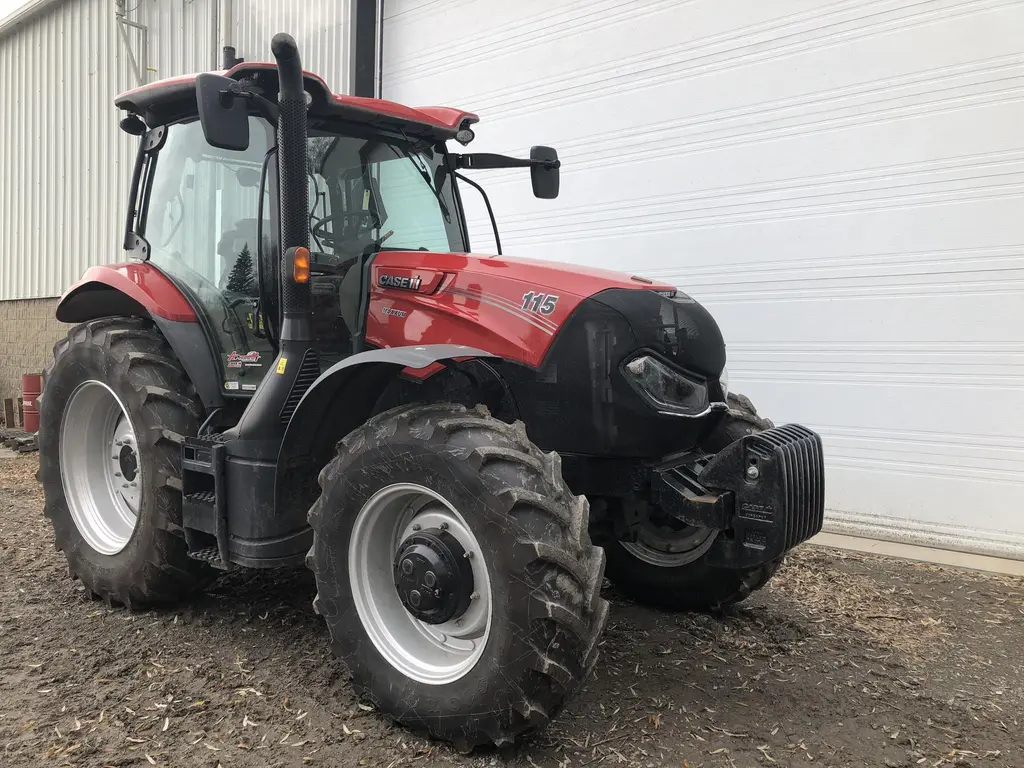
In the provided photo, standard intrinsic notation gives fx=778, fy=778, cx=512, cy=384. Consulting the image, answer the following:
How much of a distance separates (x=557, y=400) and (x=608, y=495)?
0.54 m

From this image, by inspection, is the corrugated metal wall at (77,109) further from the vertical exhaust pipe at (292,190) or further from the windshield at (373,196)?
the vertical exhaust pipe at (292,190)

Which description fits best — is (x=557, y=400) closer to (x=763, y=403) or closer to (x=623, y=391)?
(x=623, y=391)

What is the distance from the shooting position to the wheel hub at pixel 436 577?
2553 mm

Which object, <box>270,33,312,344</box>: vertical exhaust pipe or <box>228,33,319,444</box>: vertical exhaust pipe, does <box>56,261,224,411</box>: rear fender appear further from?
<box>270,33,312,344</box>: vertical exhaust pipe

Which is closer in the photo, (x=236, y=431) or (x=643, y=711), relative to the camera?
(x=643, y=711)

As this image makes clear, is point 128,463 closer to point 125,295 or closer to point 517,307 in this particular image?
point 125,295

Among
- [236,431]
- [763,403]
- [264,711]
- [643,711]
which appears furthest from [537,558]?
[763,403]

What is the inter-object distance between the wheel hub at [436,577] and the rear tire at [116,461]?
137 centimetres

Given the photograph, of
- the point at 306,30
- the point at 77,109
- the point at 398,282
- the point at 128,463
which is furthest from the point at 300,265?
the point at 77,109

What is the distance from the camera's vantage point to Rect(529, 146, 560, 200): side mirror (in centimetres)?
408

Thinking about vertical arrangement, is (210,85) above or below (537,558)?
above

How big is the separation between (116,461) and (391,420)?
2.10 metres

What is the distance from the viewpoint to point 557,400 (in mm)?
2922

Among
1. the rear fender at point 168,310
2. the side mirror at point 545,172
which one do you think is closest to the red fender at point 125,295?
the rear fender at point 168,310
